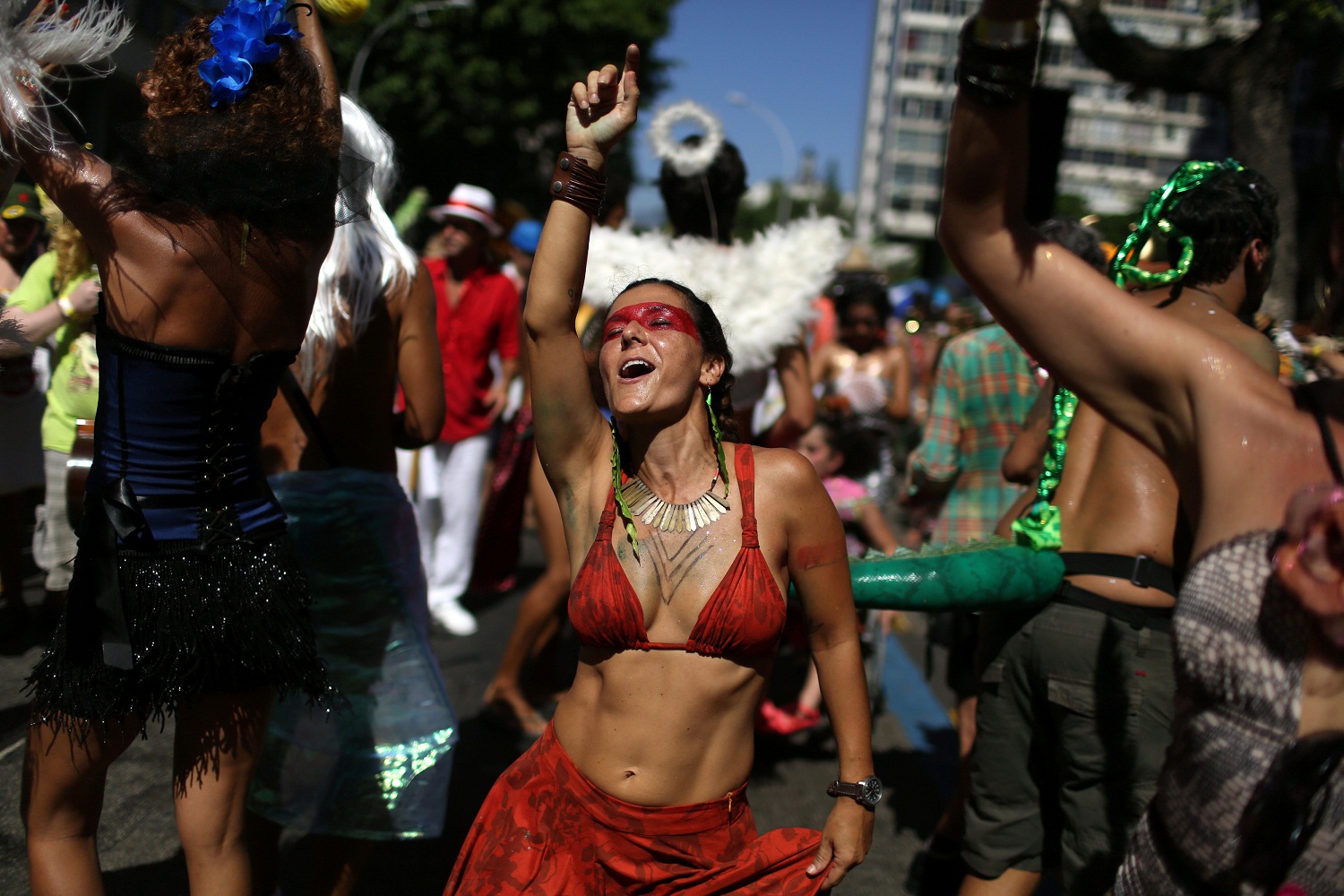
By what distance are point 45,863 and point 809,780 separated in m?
2.86

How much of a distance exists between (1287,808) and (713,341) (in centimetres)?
136

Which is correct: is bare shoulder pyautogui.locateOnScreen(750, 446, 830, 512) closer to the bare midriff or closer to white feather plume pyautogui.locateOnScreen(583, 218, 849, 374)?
the bare midriff

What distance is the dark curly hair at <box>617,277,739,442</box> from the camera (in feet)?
7.45

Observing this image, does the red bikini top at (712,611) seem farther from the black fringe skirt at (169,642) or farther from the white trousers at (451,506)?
the white trousers at (451,506)

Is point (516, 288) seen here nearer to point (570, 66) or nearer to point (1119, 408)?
point (1119, 408)

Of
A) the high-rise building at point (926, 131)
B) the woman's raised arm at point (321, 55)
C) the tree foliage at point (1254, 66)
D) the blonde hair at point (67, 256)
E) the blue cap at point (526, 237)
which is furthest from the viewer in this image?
the high-rise building at point (926, 131)

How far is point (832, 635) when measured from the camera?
6.93 feet

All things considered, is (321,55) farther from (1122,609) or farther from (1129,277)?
(1122,609)

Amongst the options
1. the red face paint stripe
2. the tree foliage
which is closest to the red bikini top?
the red face paint stripe

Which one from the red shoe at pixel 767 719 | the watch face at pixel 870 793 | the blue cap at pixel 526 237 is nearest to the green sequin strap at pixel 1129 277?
the watch face at pixel 870 793

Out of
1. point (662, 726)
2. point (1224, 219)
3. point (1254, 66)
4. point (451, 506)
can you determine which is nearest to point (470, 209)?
point (451, 506)

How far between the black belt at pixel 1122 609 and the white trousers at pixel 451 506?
3972mm

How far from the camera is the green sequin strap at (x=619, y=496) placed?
2.07 m

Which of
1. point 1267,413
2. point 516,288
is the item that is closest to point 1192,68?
point 516,288
